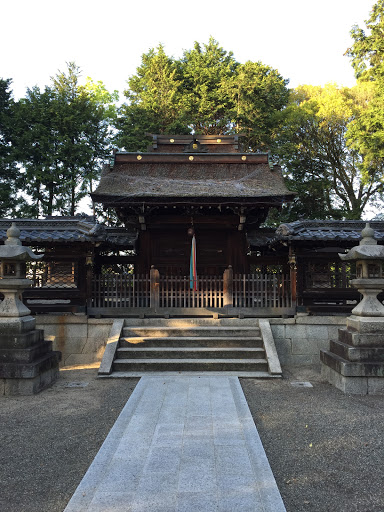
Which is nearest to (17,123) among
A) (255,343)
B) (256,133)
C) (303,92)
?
(256,133)

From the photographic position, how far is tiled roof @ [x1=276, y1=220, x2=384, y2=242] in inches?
382

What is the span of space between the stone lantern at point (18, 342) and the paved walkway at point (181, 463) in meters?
2.21

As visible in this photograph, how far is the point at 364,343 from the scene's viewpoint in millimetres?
6699

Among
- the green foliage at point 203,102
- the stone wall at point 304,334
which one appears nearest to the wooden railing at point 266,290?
the stone wall at point 304,334

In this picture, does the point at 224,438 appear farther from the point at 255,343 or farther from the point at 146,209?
the point at 146,209

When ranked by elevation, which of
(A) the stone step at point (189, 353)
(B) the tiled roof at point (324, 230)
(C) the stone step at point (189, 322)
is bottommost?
(A) the stone step at point (189, 353)

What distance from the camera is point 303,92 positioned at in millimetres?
24578

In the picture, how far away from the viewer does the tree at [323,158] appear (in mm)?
21625

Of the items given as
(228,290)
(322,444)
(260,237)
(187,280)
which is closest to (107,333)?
(187,280)

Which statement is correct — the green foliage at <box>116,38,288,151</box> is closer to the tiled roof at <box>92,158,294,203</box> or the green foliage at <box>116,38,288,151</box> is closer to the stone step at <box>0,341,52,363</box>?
the tiled roof at <box>92,158,294,203</box>

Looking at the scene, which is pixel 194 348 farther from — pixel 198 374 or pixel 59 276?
pixel 59 276

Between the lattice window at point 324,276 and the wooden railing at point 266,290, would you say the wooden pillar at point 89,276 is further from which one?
the lattice window at point 324,276

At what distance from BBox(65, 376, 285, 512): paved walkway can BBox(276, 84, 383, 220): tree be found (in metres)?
18.7

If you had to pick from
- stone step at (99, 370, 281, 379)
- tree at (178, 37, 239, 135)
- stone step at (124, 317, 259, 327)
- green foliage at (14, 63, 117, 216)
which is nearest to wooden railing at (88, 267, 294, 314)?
stone step at (124, 317, 259, 327)
